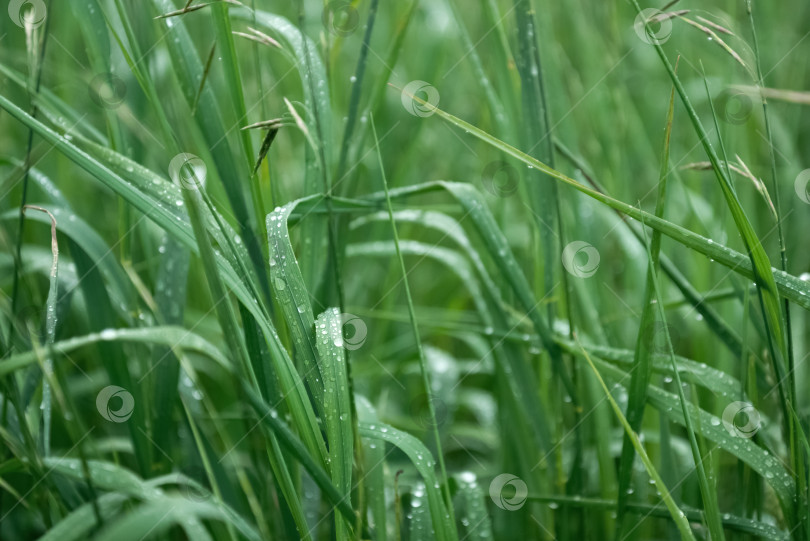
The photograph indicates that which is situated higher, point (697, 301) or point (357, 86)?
point (357, 86)

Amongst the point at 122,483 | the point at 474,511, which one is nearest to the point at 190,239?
the point at 122,483

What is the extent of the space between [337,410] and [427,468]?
0.11 meters

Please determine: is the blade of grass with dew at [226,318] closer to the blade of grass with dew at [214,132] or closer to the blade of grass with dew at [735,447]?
the blade of grass with dew at [214,132]

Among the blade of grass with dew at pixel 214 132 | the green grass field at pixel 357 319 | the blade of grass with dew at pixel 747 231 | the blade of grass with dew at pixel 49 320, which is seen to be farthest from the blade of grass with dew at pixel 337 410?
the blade of grass with dew at pixel 747 231

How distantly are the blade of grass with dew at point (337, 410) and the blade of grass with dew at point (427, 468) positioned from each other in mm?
68

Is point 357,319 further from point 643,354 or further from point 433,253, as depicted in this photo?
point 643,354

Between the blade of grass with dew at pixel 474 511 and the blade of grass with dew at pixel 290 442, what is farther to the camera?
the blade of grass with dew at pixel 474 511

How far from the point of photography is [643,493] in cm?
75

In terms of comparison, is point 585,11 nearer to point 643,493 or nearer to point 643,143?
point 643,143

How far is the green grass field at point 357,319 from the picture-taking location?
1.64ft

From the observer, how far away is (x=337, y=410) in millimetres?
486

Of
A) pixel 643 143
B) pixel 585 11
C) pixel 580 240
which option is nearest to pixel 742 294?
pixel 580 240

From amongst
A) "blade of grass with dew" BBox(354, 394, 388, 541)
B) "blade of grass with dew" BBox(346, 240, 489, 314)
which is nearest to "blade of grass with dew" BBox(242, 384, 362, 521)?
"blade of grass with dew" BBox(354, 394, 388, 541)

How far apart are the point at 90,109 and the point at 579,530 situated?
47.6 inches
